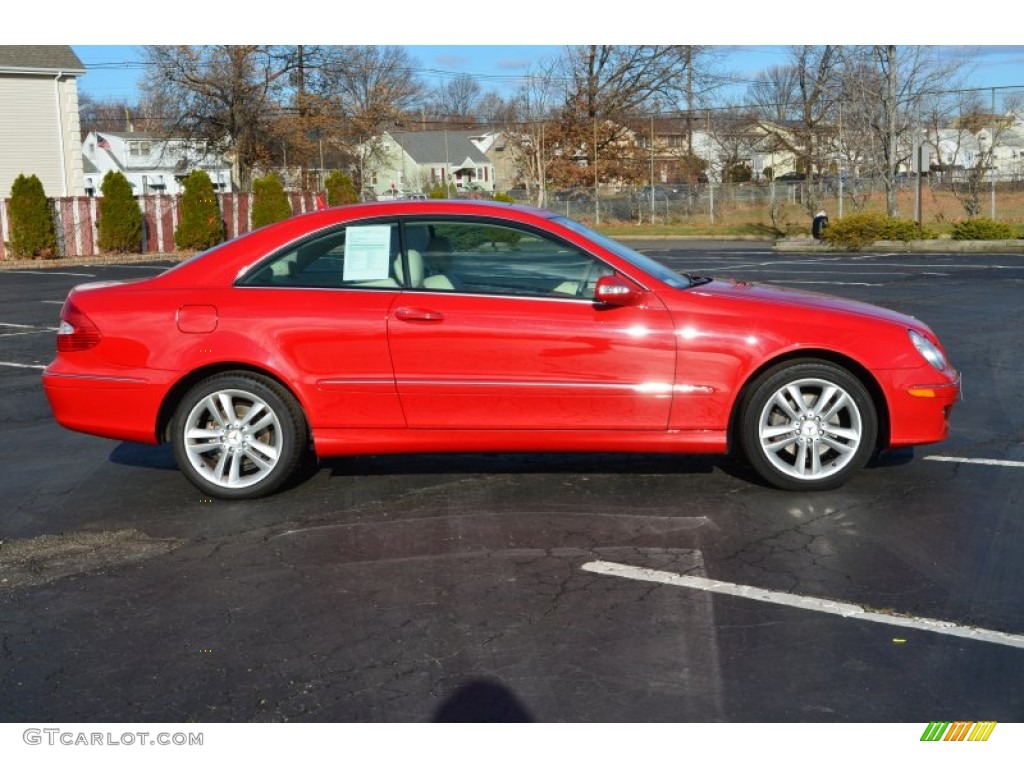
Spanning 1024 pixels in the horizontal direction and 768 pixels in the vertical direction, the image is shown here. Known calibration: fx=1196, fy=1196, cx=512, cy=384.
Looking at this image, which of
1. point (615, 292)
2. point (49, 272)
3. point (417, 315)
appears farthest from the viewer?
point (49, 272)

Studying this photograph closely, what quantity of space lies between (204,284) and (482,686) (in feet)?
10.9

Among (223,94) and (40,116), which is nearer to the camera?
(40,116)

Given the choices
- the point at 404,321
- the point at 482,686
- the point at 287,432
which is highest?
the point at 404,321

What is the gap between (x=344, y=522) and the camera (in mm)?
6039

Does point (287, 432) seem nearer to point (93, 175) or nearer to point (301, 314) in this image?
point (301, 314)

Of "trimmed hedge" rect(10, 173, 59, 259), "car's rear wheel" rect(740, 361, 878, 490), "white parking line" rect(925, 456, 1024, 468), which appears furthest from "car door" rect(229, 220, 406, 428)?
"trimmed hedge" rect(10, 173, 59, 259)

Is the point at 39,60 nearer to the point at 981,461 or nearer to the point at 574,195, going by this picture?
the point at 574,195

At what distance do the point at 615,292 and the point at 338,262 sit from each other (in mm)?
1521

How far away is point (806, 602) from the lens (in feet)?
15.7

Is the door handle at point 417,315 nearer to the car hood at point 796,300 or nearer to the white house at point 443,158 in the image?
the car hood at point 796,300

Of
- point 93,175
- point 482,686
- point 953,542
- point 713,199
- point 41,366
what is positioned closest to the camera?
point 482,686

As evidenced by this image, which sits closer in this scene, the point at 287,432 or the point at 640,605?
the point at 640,605

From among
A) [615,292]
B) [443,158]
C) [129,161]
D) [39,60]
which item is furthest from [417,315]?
[129,161]

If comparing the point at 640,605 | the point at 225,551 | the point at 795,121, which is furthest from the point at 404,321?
the point at 795,121
